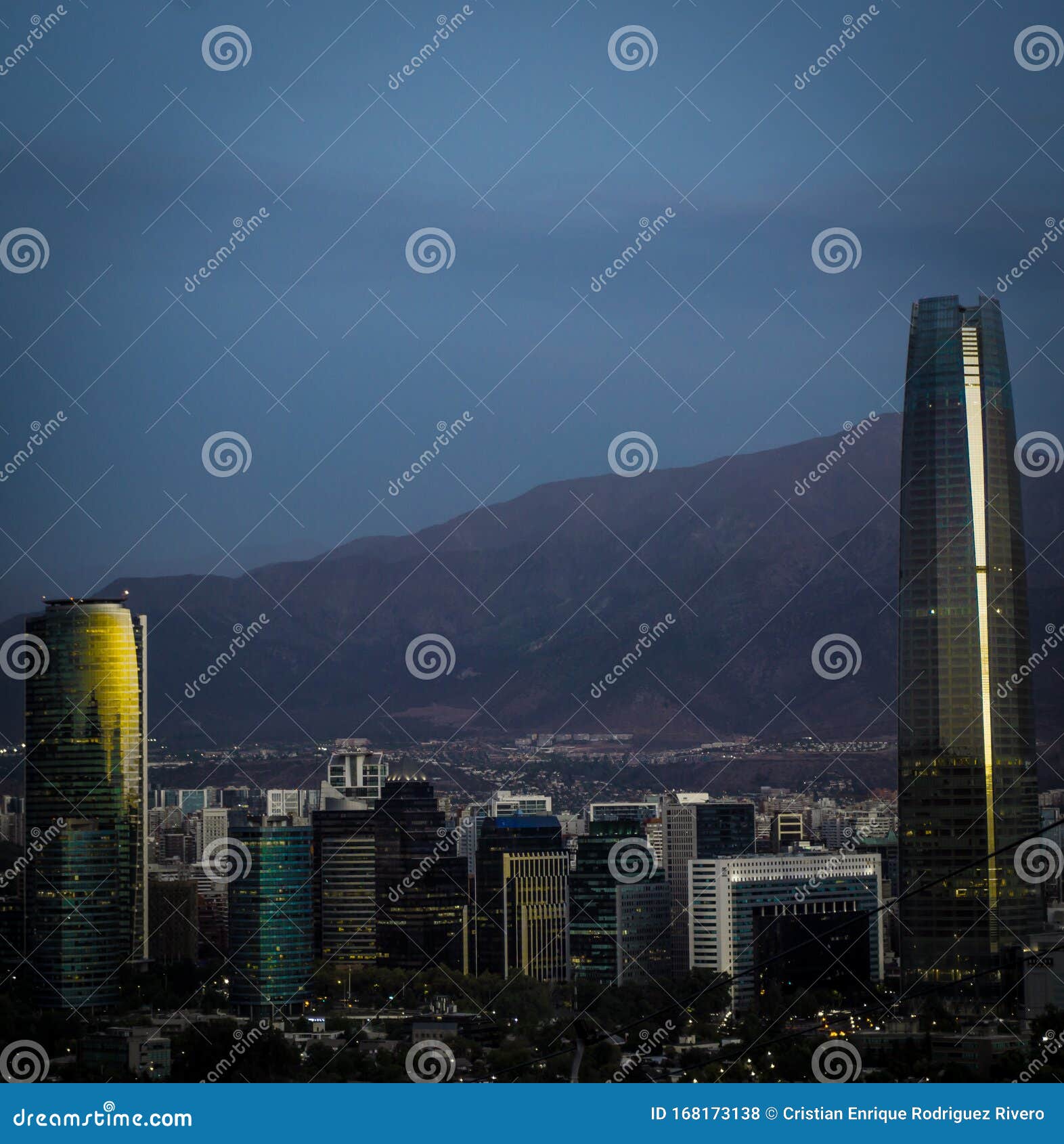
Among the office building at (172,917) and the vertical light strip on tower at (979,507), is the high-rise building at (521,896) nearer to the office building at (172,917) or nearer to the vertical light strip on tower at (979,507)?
the office building at (172,917)

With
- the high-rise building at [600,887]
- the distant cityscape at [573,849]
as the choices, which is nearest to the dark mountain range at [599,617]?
the distant cityscape at [573,849]

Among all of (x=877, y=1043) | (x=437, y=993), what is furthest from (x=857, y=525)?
(x=877, y=1043)

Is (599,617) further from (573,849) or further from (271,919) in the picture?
(271,919)

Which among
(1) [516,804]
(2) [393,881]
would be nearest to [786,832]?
(1) [516,804]

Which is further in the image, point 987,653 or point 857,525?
point 857,525

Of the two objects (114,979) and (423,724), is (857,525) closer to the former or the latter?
(423,724)

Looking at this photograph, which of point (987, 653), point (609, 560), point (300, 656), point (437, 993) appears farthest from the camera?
point (609, 560)
